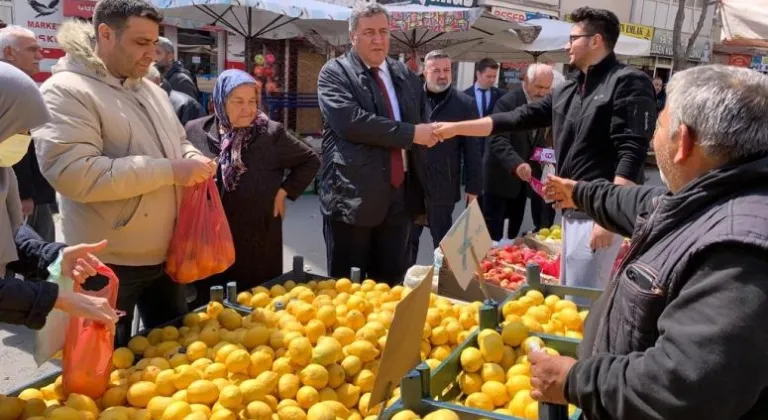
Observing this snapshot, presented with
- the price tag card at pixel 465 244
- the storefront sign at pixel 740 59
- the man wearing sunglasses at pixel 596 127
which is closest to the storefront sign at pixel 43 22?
the man wearing sunglasses at pixel 596 127

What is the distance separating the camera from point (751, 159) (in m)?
1.25

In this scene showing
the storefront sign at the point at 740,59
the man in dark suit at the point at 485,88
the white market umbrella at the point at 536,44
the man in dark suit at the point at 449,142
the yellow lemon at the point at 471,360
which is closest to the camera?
the yellow lemon at the point at 471,360

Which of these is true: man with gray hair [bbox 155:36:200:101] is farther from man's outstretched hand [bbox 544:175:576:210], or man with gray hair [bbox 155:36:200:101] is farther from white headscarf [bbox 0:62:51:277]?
man's outstretched hand [bbox 544:175:576:210]

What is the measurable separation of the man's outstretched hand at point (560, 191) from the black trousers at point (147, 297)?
161 centimetres

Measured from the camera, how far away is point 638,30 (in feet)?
63.3

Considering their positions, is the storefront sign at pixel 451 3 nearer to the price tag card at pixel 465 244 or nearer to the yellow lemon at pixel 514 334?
the price tag card at pixel 465 244

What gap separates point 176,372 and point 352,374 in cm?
58

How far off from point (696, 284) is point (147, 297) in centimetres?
226

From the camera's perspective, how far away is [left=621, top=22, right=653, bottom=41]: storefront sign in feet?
61.7

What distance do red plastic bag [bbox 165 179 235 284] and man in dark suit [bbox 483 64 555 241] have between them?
9.96ft

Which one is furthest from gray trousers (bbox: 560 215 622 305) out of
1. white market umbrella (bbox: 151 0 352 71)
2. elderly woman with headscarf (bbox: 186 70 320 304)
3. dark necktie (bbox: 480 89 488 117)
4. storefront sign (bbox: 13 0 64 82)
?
storefront sign (bbox: 13 0 64 82)

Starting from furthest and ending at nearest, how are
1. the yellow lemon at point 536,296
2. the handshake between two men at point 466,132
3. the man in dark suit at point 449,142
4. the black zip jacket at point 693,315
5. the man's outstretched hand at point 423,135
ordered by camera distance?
the man in dark suit at point 449,142 < the man's outstretched hand at point 423,135 < the yellow lemon at point 536,296 < the handshake between two men at point 466,132 < the black zip jacket at point 693,315

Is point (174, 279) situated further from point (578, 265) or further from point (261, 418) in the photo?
point (578, 265)

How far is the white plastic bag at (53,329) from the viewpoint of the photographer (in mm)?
1826
